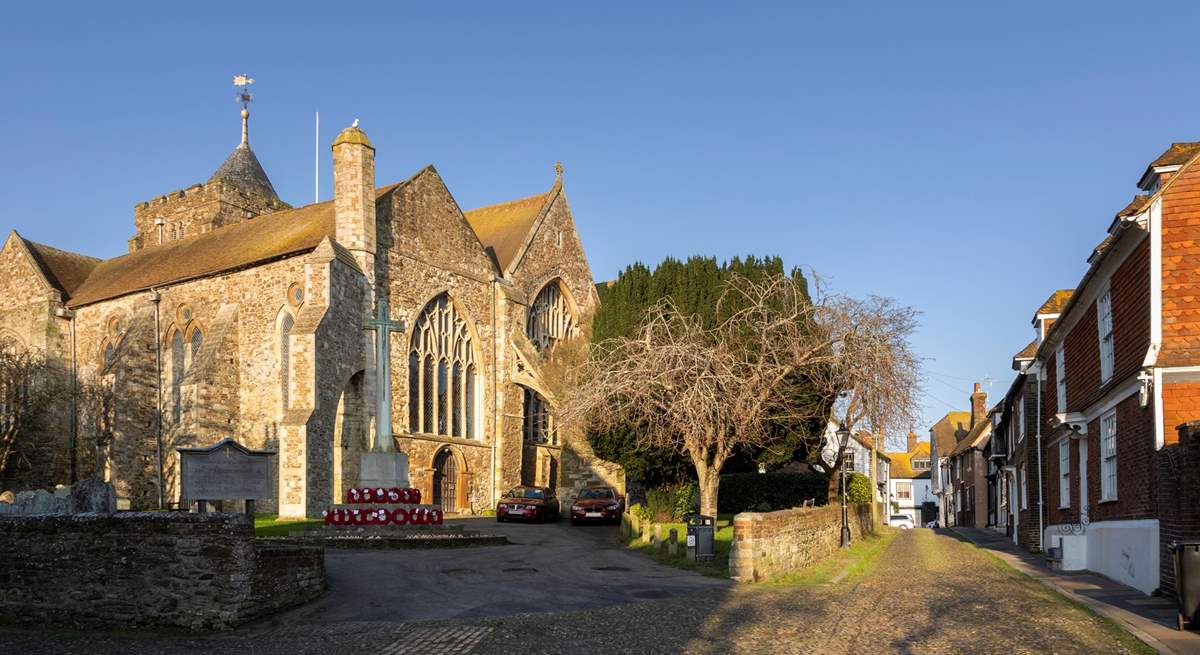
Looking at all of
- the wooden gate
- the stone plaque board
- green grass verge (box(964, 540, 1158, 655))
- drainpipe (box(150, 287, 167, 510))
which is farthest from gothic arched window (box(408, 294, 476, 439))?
green grass verge (box(964, 540, 1158, 655))

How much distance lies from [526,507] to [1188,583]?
22.4 m

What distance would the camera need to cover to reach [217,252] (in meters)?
36.4

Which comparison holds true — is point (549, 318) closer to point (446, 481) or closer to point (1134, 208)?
point (446, 481)

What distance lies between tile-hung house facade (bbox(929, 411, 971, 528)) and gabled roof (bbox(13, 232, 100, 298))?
192 ft

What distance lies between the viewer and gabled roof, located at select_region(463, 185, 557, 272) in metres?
40.7

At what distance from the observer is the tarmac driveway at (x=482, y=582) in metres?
13.0

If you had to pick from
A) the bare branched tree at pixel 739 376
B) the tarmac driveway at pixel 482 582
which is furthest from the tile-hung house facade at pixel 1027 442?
the tarmac driveway at pixel 482 582

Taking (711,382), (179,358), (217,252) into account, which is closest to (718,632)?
(711,382)

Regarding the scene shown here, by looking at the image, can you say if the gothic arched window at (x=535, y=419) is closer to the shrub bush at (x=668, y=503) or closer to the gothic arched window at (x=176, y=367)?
the shrub bush at (x=668, y=503)

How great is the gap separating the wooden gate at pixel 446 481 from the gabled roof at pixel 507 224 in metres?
8.00

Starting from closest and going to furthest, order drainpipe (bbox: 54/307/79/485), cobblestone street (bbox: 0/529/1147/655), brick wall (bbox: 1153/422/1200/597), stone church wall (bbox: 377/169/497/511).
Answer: cobblestone street (bbox: 0/529/1147/655), brick wall (bbox: 1153/422/1200/597), stone church wall (bbox: 377/169/497/511), drainpipe (bbox: 54/307/79/485)

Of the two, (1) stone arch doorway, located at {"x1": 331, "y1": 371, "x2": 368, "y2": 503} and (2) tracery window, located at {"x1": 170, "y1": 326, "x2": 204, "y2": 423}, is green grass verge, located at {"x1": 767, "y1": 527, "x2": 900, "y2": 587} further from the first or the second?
(2) tracery window, located at {"x1": 170, "y1": 326, "x2": 204, "y2": 423}

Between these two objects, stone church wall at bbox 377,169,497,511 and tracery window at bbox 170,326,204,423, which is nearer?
stone church wall at bbox 377,169,497,511

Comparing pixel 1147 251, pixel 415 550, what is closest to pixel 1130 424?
pixel 1147 251
